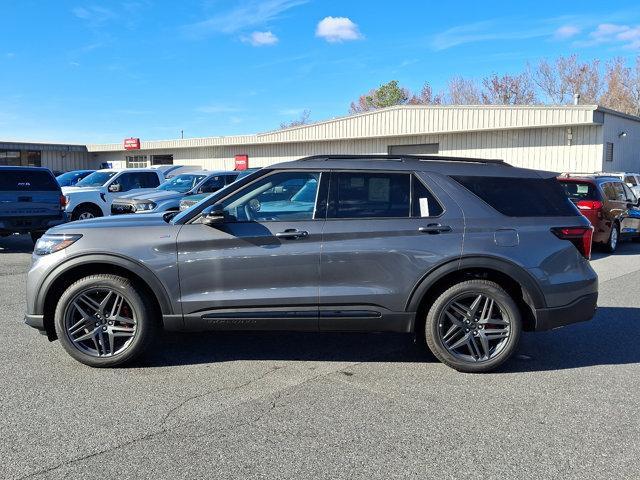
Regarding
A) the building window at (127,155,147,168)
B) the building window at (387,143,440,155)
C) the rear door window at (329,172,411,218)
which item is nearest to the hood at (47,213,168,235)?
the rear door window at (329,172,411,218)

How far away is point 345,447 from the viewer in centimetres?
343

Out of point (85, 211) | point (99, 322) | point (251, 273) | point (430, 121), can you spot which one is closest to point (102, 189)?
point (85, 211)

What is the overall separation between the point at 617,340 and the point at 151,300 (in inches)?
183

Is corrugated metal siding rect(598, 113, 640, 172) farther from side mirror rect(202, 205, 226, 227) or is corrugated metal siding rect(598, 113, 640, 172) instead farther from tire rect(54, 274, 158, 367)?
tire rect(54, 274, 158, 367)

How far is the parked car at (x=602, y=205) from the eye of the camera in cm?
1216

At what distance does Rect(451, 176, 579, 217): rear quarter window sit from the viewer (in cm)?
482

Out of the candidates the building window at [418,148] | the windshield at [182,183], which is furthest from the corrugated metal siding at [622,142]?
the windshield at [182,183]

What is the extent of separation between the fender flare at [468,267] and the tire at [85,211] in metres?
12.6

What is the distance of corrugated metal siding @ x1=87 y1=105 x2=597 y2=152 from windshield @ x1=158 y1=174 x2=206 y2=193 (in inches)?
498

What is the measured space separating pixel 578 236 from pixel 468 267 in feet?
3.39

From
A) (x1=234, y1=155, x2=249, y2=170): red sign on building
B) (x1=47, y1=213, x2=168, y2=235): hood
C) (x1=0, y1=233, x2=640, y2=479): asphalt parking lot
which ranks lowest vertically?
(x1=0, y1=233, x2=640, y2=479): asphalt parking lot

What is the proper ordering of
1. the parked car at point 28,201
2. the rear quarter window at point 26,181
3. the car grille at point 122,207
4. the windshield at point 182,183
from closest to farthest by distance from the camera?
the parked car at point 28,201, the rear quarter window at point 26,181, the car grille at point 122,207, the windshield at point 182,183

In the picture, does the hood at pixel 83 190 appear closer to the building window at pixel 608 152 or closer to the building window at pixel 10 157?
the building window at pixel 608 152

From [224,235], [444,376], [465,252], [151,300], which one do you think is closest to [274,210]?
[224,235]
